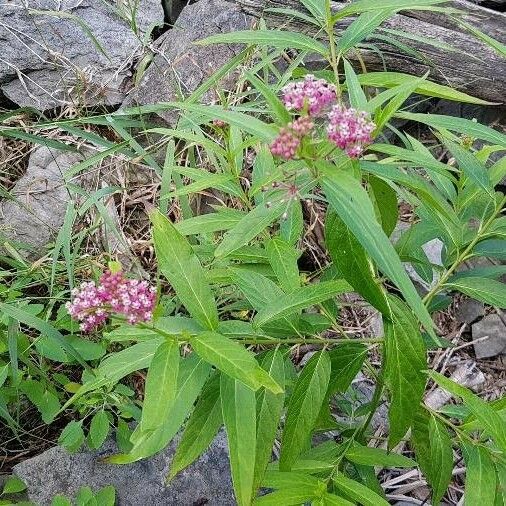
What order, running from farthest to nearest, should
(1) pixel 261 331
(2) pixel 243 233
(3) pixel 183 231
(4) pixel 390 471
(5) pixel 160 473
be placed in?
1. (4) pixel 390 471
2. (5) pixel 160 473
3. (3) pixel 183 231
4. (1) pixel 261 331
5. (2) pixel 243 233

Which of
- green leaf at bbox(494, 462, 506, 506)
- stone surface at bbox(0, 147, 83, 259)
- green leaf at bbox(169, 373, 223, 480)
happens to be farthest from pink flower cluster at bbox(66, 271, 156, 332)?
stone surface at bbox(0, 147, 83, 259)

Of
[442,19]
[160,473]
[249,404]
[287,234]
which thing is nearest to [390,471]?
[160,473]

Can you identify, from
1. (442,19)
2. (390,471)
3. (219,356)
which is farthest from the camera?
(442,19)

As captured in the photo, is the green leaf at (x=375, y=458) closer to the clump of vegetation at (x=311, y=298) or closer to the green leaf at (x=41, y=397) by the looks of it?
the clump of vegetation at (x=311, y=298)

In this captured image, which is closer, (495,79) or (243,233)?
(243,233)

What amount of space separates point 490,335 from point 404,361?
1547 millimetres

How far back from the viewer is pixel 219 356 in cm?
A: 98

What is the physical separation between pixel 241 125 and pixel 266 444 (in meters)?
0.54

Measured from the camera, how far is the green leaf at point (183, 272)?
3.55 ft

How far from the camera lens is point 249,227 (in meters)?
1.09

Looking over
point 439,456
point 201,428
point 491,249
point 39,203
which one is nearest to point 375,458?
point 439,456

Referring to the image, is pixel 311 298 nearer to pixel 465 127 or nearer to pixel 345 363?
pixel 345 363

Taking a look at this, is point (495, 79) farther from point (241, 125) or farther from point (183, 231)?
point (241, 125)

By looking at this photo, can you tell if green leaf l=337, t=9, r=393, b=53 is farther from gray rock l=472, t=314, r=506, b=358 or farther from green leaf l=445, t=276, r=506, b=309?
gray rock l=472, t=314, r=506, b=358
